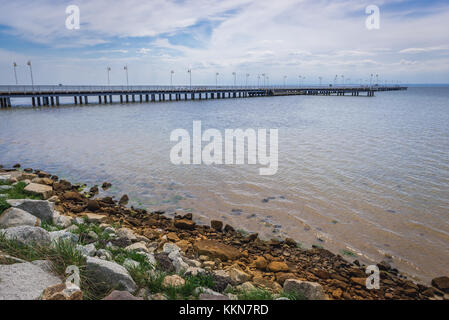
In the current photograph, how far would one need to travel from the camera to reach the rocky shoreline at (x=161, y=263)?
394 centimetres

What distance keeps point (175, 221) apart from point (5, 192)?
539cm

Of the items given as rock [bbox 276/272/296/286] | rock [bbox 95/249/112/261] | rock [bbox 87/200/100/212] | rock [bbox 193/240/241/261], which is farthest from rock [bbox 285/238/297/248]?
rock [bbox 87/200/100/212]

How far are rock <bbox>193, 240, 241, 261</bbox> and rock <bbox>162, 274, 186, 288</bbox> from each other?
6.05ft

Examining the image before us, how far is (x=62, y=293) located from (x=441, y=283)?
21.3ft

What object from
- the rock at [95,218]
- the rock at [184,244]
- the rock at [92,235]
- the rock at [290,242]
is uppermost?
the rock at [92,235]

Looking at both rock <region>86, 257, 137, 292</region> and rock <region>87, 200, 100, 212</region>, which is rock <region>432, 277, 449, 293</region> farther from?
rock <region>87, 200, 100, 212</region>

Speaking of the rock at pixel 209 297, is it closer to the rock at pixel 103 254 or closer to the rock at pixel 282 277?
the rock at pixel 282 277

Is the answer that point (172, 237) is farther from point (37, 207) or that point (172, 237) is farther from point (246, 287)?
point (37, 207)

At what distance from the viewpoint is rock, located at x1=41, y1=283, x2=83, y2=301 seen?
10.7 ft

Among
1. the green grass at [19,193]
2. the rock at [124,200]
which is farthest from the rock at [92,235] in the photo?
the green grass at [19,193]

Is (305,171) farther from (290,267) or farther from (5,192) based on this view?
(5,192)

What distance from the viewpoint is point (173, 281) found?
4.25m

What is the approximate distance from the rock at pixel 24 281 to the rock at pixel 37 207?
10.0 ft

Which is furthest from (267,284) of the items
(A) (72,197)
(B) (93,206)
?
(A) (72,197)
